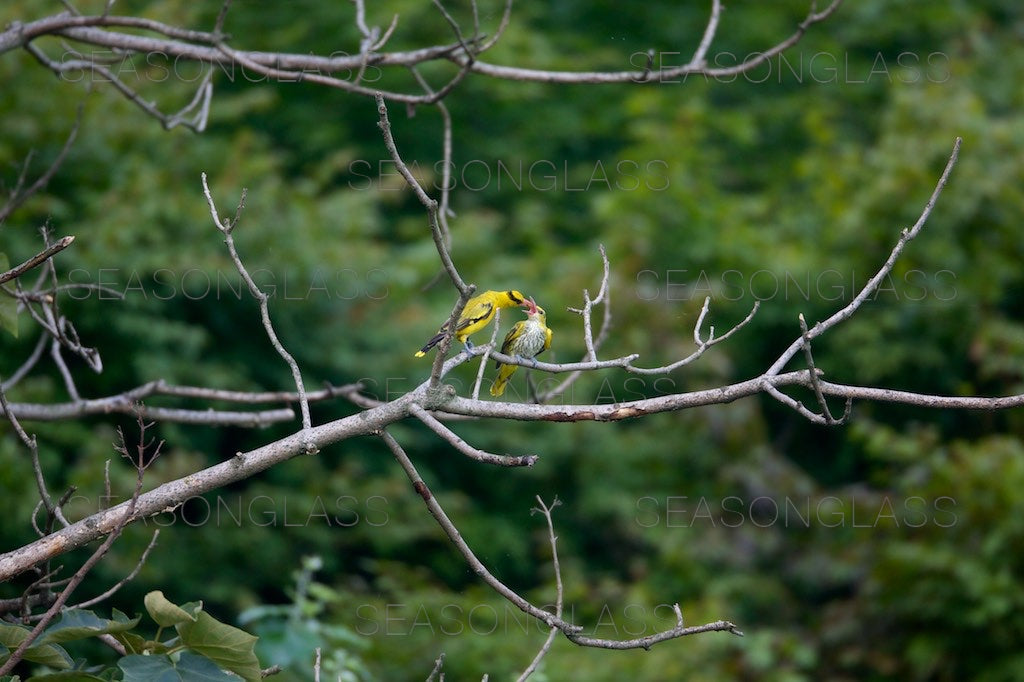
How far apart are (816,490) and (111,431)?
617 centimetres

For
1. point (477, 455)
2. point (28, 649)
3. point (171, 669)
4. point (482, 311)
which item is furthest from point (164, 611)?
point (482, 311)

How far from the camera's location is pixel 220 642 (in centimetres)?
283

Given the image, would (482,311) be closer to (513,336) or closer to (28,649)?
(513,336)

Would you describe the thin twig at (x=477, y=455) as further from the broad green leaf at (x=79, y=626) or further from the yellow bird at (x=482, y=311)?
the yellow bird at (x=482, y=311)

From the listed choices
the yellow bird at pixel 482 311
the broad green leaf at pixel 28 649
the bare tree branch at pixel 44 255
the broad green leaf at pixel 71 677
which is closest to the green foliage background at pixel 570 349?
the yellow bird at pixel 482 311

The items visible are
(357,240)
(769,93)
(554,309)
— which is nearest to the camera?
(357,240)

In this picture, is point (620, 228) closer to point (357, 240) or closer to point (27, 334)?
point (357, 240)

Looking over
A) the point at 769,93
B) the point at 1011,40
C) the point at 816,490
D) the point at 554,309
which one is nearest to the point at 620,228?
the point at 554,309

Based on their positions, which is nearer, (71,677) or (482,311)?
(71,677)

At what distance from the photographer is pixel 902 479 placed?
8266 millimetres

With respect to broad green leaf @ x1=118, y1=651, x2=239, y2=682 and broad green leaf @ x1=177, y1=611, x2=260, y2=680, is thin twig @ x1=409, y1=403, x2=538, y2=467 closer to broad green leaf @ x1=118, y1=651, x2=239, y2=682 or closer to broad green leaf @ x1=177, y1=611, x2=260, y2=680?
broad green leaf @ x1=177, y1=611, x2=260, y2=680

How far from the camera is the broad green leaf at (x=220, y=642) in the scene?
2.80 meters

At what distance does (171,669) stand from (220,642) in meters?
0.14

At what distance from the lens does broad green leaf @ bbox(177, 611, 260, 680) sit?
2797 millimetres
